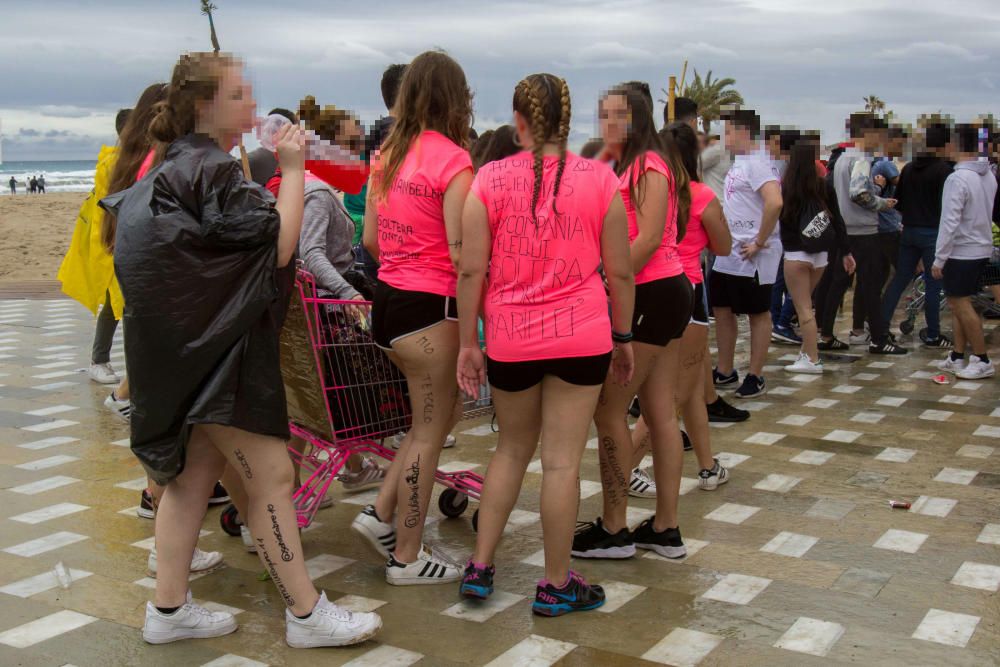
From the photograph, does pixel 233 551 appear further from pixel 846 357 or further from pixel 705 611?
pixel 846 357

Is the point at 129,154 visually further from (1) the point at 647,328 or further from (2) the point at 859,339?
(2) the point at 859,339

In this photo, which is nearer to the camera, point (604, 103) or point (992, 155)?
point (604, 103)

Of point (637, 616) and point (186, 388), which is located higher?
point (186, 388)

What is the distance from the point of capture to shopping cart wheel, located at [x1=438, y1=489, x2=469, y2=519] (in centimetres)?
495

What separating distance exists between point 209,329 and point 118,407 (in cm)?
418

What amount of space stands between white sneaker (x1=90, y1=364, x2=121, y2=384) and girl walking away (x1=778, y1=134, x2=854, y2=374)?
5.43 meters

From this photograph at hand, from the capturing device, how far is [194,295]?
3.23 m

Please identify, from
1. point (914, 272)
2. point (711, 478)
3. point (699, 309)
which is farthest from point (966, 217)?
point (711, 478)

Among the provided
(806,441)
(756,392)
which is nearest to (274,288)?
(806,441)

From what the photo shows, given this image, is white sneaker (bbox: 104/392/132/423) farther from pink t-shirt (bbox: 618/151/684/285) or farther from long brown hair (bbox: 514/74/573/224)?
long brown hair (bbox: 514/74/573/224)

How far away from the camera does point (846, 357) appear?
9.23m

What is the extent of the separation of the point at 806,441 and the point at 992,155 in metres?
4.94

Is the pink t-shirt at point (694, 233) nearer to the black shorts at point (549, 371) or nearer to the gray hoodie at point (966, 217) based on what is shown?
the black shorts at point (549, 371)

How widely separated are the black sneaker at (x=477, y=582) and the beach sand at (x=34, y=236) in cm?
1539
